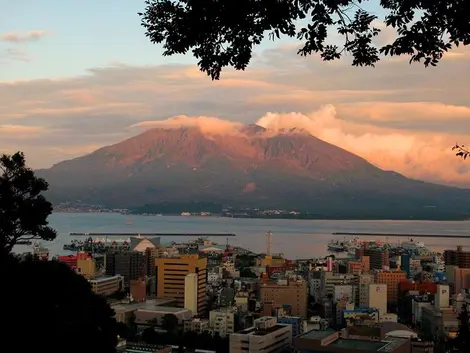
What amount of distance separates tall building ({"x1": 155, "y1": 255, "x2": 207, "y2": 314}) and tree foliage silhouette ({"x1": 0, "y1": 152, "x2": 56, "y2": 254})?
1096 centimetres

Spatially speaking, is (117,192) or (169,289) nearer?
(169,289)

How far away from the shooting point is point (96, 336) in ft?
8.57

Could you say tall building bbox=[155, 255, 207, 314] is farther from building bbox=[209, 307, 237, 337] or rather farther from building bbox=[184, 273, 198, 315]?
building bbox=[209, 307, 237, 337]

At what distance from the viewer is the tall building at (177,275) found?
14367 millimetres

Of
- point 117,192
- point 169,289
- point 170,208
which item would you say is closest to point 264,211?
point 170,208

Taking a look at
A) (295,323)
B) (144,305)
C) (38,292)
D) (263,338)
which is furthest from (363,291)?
(38,292)

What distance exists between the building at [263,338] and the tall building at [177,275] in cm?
442

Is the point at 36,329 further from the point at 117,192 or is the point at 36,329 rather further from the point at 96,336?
the point at 117,192

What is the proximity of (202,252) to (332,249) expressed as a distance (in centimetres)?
710

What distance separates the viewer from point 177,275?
14.9 meters

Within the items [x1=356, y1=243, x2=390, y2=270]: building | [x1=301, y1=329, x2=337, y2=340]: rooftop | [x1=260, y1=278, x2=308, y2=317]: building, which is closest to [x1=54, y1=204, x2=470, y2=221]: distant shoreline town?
[x1=356, y1=243, x2=390, y2=270]: building

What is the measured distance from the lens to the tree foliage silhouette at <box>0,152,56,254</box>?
10.0ft

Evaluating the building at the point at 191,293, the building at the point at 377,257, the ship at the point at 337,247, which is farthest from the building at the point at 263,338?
Answer: the ship at the point at 337,247

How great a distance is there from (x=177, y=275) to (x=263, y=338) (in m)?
6.44
